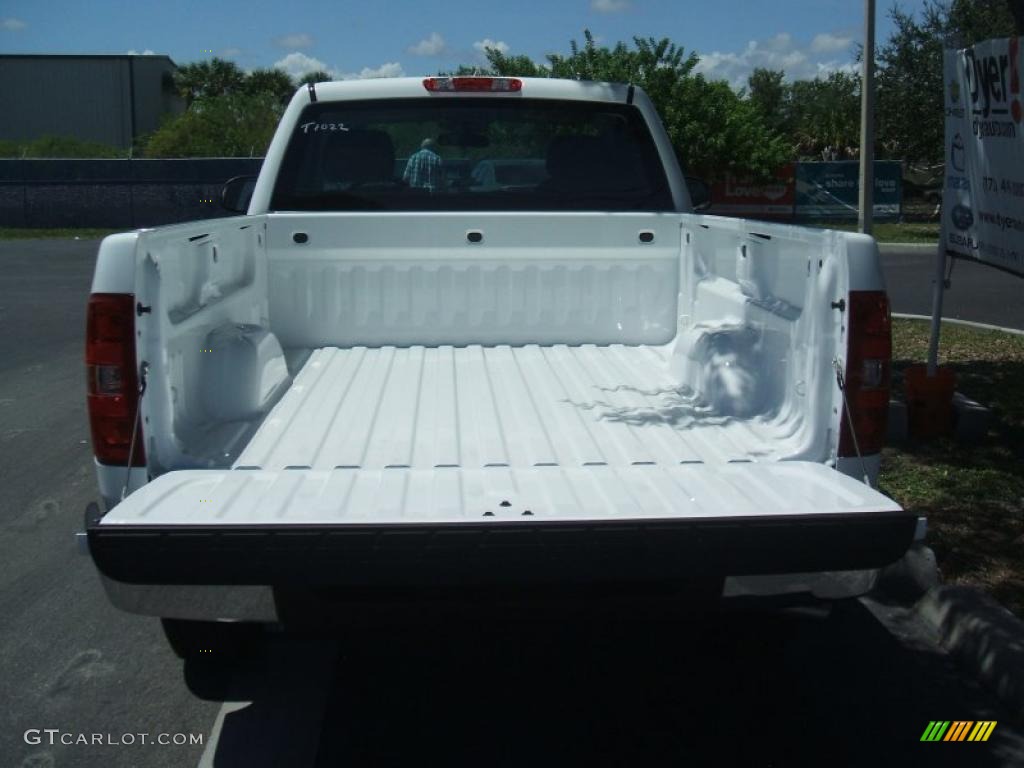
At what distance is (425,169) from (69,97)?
2188 inches

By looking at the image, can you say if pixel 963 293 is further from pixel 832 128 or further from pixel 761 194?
pixel 832 128

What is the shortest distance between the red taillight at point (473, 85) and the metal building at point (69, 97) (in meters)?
54.2

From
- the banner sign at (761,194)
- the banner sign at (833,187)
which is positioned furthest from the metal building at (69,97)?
the banner sign at (833,187)

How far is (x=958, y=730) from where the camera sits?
4.01 metres

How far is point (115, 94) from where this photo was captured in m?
56.2

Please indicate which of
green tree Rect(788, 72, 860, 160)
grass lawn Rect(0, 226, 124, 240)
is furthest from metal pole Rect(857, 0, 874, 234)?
green tree Rect(788, 72, 860, 160)

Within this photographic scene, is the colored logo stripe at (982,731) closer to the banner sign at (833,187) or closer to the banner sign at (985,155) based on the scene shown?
the banner sign at (985,155)

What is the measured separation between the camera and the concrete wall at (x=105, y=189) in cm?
3097

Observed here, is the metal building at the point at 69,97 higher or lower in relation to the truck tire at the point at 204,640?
higher

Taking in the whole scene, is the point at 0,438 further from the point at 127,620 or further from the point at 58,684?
the point at 58,684

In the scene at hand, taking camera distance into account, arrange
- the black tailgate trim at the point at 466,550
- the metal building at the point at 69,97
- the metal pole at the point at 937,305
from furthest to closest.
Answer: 1. the metal building at the point at 69,97
2. the metal pole at the point at 937,305
3. the black tailgate trim at the point at 466,550

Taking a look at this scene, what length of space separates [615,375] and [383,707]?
5.56 feet

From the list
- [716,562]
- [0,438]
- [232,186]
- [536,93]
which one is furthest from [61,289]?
[716,562]

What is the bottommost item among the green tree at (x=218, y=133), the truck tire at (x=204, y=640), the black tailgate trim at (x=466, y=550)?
the truck tire at (x=204, y=640)
